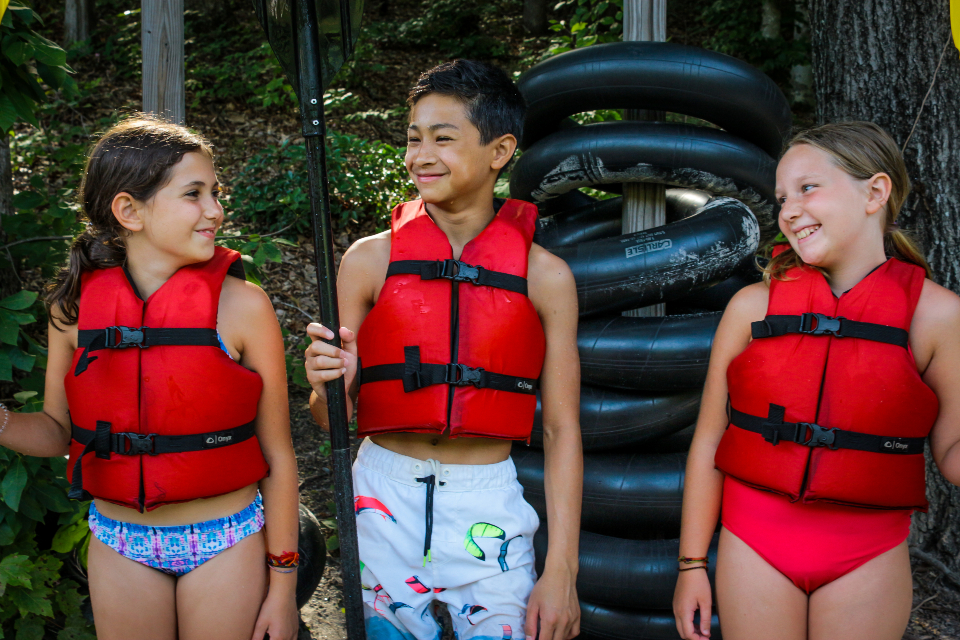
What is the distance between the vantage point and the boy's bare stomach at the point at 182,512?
1989 millimetres

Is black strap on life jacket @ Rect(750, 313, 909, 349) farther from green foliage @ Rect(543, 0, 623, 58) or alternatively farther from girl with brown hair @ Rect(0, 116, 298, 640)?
green foliage @ Rect(543, 0, 623, 58)

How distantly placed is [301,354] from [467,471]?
3861mm

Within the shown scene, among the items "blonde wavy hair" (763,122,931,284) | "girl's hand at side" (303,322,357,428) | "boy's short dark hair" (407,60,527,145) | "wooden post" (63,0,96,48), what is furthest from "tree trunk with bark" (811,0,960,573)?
"wooden post" (63,0,96,48)

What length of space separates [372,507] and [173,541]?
513 mm

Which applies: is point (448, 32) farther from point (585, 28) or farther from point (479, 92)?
point (479, 92)

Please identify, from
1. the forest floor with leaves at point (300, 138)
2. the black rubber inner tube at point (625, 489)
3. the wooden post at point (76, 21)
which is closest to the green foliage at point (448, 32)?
the forest floor with leaves at point (300, 138)

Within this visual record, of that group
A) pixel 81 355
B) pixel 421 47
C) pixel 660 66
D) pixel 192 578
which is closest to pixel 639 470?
pixel 660 66

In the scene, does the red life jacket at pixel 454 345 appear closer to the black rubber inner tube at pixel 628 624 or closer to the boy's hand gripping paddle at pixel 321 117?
the boy's hand gripping paddle at pixel 321 117

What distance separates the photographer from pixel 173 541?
1.96 meters

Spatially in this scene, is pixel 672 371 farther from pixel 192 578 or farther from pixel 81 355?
pixel 81 355

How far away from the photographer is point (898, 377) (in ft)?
6.13

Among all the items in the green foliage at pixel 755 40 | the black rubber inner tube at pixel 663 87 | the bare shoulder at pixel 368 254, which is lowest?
the bare shoulder at pixel 368 254

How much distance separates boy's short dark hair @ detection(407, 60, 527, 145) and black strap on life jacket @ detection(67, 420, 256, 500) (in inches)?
43.4

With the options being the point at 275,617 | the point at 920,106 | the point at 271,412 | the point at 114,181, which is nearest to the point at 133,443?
the point at 271,412
